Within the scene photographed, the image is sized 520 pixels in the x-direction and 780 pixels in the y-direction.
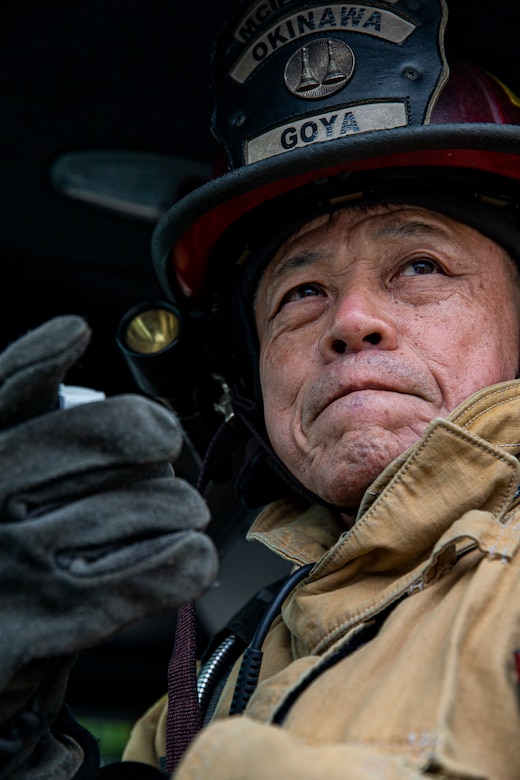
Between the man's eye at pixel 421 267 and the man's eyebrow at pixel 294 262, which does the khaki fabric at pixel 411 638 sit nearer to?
the man's eye at pixel 421 267

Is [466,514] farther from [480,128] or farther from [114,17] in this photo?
[114,17]

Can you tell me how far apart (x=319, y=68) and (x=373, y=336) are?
2.03ft

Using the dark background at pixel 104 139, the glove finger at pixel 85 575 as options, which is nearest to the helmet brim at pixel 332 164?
the dark background at pixel 104 139

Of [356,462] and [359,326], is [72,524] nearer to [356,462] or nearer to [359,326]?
[356,462]

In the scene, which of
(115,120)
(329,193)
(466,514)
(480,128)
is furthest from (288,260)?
(466,514)

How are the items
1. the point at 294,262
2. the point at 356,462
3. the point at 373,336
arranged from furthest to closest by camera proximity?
the point at 294,262, the point at 373,336, the point at 356,462

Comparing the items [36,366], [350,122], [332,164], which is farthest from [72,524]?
[350,122]

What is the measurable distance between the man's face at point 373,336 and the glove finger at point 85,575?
55cm

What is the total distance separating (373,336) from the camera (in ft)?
5.08

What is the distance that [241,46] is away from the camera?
183 cm

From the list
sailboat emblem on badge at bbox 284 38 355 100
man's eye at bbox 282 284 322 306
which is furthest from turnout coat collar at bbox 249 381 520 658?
sailboat emblem on badge at bbox 284 38 355 100

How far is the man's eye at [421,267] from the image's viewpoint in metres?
1.66

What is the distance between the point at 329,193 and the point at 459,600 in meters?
0.96

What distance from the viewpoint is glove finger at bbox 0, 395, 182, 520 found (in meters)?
0.97
